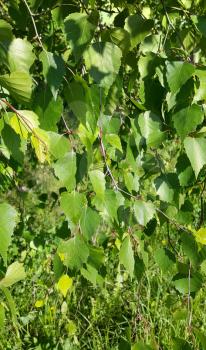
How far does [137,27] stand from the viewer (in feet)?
3.03

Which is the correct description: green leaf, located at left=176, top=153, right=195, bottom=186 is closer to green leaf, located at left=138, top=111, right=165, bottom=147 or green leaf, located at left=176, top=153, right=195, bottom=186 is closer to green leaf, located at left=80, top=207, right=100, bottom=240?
green leaf, located at left=138, top=111, right=165, bottom=147

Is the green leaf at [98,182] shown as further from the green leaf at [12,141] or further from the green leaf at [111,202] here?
the green leaf at [12,141]

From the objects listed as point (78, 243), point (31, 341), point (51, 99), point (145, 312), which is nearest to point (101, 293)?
point (145, 312)

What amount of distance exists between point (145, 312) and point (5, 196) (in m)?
2.16

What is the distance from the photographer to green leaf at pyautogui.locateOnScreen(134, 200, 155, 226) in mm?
1007

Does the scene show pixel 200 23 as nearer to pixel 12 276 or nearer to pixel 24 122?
pixel 24 122

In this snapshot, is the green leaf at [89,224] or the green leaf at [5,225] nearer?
the green leaf at [5,225]

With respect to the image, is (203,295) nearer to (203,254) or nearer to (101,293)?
(101,293)

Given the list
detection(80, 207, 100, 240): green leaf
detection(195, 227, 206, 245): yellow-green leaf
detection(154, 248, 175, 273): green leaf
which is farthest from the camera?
detection(154, 248, 175, 273): green leaf

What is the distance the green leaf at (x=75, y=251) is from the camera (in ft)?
3.02

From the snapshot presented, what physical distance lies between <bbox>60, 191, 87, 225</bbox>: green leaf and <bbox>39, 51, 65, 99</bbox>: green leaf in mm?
200

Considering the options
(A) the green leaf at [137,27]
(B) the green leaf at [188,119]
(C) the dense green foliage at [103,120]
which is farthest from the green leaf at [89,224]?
(A) the green leaf at [137,27]

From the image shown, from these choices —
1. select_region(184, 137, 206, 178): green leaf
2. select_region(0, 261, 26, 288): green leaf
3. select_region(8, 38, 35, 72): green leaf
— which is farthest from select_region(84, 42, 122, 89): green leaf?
select_region(0, 261, 26, 288): green leaf

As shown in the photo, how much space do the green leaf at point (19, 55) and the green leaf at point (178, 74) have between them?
25 centimetres
